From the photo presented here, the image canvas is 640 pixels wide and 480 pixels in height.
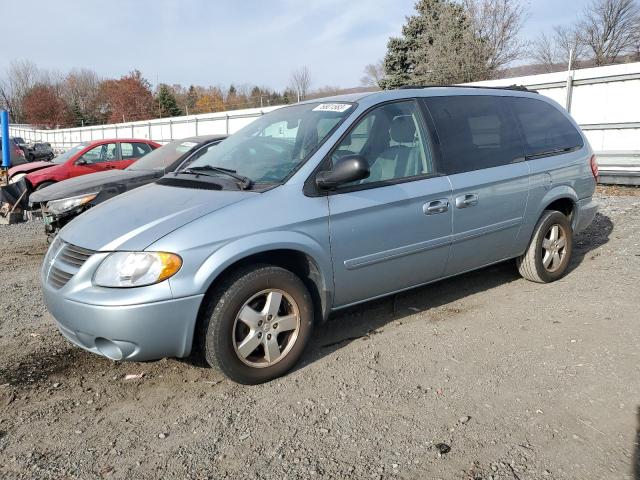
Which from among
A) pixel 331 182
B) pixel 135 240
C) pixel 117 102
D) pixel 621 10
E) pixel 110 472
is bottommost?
pixel 110 472

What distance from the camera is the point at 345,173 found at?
331cm

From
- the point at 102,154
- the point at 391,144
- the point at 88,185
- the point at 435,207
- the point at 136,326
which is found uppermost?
the point at 391,144

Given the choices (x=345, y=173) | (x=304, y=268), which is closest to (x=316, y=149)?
(x=345, y=173)

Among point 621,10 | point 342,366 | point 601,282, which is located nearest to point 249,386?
point 342,366

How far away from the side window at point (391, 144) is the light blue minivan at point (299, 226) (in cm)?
1

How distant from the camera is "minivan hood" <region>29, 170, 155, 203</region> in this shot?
679cm

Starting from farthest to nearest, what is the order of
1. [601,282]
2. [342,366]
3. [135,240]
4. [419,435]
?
[601,282] → [342,366] → [135,240] → [419,435]

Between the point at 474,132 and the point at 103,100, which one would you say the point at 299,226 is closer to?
the point at 474,132

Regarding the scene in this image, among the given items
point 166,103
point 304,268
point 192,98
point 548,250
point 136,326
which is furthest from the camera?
point 192,98

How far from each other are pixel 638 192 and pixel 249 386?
928cm

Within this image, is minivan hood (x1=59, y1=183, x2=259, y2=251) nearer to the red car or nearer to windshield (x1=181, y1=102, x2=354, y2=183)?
windshield (x1=181, y1=102, x2=354, y2=183)

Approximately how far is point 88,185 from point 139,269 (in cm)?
464

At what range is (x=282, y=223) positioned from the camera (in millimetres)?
3217

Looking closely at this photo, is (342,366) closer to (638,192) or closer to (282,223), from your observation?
(282,223)
